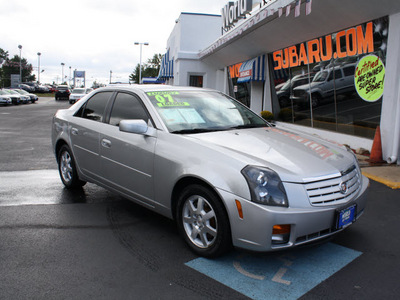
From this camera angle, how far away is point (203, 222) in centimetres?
351

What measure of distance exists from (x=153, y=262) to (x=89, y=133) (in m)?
2.25

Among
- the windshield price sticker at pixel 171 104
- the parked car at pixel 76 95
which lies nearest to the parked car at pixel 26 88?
the parked car at pixel 76 95

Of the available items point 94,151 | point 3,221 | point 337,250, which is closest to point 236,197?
point 337,250

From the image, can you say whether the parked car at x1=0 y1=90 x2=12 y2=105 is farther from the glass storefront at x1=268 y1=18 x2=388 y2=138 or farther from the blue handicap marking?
the blue handicap marking

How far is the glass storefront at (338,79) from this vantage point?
9.57 meters

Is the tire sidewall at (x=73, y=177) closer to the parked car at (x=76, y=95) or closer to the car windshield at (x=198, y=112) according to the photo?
the car windshield at (x=198, y=112)

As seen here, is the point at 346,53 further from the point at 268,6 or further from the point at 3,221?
the point at 3,221

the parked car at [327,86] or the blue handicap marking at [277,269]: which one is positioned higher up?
the parked car at [327,86]

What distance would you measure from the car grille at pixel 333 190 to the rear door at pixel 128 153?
1660 mm

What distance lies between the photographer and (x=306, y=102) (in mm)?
13562

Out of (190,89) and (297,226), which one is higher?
(190,89)

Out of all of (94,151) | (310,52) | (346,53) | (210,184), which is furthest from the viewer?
(310,52)

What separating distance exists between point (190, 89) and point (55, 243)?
2.44 metres

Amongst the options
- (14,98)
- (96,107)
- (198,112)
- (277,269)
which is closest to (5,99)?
(14,98)
